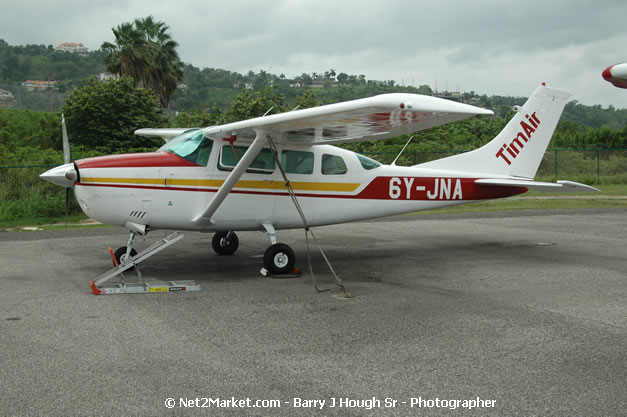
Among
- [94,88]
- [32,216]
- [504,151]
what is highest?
[94,88]

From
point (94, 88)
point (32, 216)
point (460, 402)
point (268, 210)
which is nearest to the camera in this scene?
point (460, 402)

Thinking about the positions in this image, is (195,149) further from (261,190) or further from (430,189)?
(430,189)

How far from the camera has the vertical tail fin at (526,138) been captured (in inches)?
471

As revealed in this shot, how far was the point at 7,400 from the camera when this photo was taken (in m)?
4.23

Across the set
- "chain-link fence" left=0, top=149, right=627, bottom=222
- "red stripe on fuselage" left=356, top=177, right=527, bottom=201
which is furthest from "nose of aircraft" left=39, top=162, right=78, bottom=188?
"chain-link fence" left=0, top=149, right=627, bottom=222

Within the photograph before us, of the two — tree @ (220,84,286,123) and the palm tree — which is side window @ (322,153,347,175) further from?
the palm tree

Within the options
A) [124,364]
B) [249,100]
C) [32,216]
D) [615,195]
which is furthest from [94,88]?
[124,364]

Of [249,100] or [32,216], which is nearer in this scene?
[32,216]

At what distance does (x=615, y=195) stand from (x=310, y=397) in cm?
2361

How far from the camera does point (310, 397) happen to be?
4.31 m

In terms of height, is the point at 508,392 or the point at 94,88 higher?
the point at 94,88

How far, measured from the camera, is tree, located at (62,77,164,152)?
3344cm

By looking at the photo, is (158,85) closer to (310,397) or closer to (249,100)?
(249,100)

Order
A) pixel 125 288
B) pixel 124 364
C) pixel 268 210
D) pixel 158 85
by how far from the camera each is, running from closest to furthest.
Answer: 1. pixel 124 364
2. pixel 125 288
3. pixel 268 210
4. pixel 158 85
